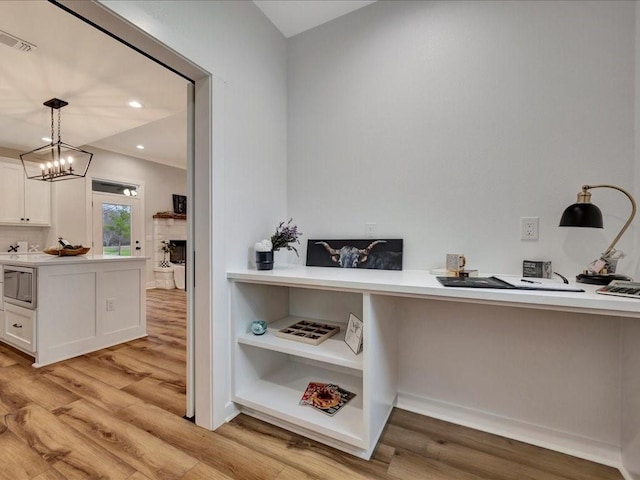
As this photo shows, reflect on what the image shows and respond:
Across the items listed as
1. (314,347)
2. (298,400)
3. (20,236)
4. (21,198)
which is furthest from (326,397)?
(20,236)

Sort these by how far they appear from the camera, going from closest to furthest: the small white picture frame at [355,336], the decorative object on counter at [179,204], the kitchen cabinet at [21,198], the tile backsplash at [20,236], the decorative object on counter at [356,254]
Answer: the small white picture frame at [355,336], the decorative object on counter at [356,254], the kitchen cabinet at [21,198], the tile backsplash at [20,236], the decorative object on counter at [179,204]

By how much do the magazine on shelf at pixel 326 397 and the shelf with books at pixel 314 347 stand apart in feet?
0.97

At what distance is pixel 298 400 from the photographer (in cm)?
166

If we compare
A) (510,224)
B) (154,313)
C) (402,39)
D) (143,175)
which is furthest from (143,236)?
(510,224)

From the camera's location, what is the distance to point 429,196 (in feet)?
5.82

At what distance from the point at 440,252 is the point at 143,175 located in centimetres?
606

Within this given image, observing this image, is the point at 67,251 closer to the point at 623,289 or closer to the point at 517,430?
the point at 517,430

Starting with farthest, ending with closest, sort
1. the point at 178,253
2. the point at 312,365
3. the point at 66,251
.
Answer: the point at 178,253 < the point at 66,251 < the point at 312,365

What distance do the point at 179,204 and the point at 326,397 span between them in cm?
609

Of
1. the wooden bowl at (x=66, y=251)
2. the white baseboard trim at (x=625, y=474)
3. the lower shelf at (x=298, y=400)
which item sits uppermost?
the wooden bowl at (x=66, y=251)

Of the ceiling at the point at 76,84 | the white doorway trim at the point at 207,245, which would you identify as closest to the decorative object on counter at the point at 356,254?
the white doorway trim at the point at 207,245

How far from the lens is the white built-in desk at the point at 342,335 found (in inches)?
45.4

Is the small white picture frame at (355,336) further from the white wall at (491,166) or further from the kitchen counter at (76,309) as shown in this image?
the kitchen counter at (76,309)

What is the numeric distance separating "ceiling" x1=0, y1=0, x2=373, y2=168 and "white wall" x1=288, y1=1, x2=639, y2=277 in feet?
0.96
